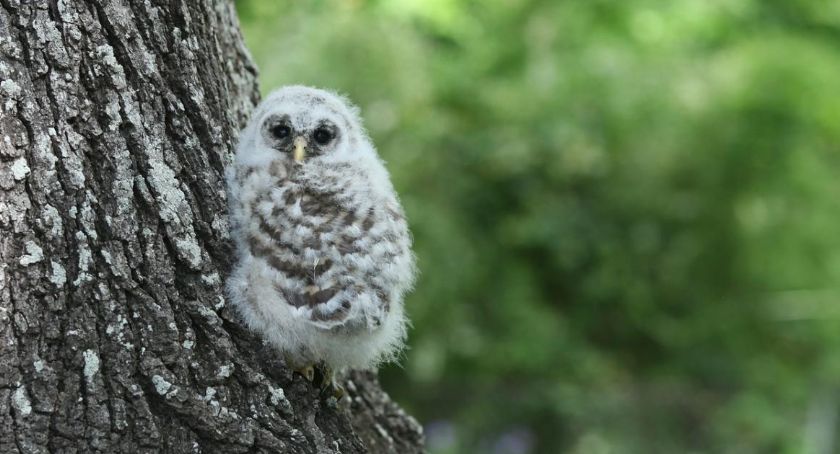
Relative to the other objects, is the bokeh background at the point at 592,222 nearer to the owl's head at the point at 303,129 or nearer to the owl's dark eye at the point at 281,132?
the owl's head at the point at 303,129

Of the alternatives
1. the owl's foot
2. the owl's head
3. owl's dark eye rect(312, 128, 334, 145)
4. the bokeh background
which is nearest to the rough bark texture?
the owl's foot

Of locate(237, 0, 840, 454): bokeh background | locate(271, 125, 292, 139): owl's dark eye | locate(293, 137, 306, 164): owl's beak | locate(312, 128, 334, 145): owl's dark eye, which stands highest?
locate(237, 0, 840, 454): bokeh background

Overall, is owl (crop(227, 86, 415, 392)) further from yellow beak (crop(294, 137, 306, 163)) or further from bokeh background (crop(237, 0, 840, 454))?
bokeh background (crop(237, 0, 840, 454))

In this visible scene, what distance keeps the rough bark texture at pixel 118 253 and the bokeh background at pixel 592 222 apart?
9.46ft

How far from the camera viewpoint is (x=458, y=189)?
518cm

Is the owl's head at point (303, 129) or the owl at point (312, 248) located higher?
the owl's head at point (303, 129)

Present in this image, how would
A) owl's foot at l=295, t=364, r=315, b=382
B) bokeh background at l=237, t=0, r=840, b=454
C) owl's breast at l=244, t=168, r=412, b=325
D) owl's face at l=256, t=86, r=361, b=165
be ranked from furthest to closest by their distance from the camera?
1. bokeh background at l=237, t=0, r=840, b=454
2. owl's face at l=256, t=86, r=361, b=165
3. owl's foot at l=295, t=364, r=315, b=382
4. owl's breast at l=244, t=168, r=412, b=325

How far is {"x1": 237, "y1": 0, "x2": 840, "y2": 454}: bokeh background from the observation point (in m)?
5.04

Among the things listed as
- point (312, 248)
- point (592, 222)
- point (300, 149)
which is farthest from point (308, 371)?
point (592, 222)

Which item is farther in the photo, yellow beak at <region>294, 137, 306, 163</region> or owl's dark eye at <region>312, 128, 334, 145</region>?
owl's dark eye at <region>312, 128, 334, 145</region>

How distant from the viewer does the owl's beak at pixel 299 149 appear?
2.16m

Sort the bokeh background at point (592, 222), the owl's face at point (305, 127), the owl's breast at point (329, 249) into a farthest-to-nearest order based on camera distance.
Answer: the bokeh background at point (592, 222) < the owl's face at point (305, 127) < the owl's breast at point (329, 249)

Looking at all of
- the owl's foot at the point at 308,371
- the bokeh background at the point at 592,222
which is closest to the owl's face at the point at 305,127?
the owl's foot at the point at 308,371

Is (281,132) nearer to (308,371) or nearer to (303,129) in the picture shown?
(303,129)
